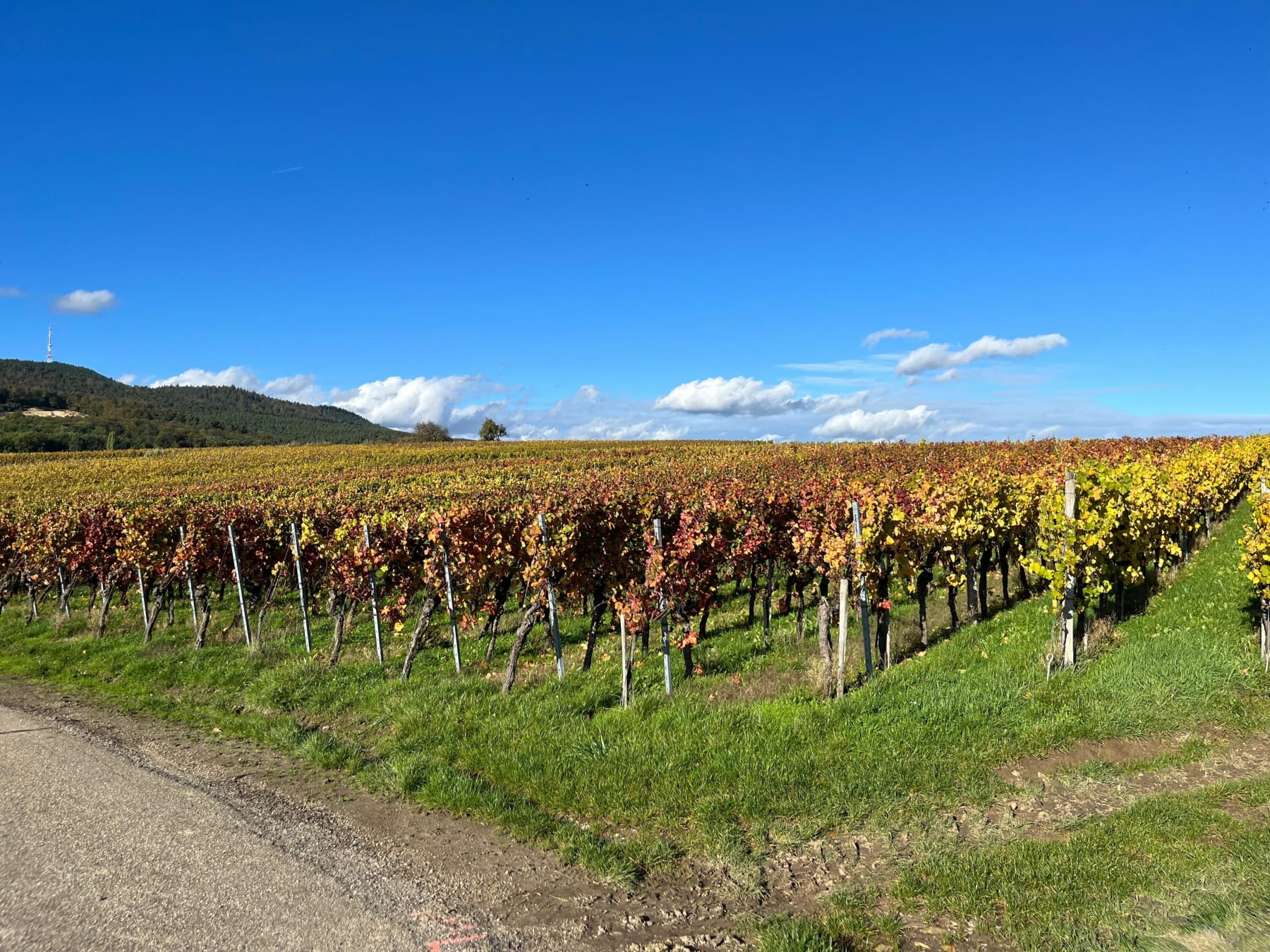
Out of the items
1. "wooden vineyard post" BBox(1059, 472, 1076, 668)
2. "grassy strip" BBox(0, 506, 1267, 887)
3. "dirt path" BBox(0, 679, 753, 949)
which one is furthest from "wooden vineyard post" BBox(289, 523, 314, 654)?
"wooden vineyard post" BBox(1059, 472, 1076, 668)

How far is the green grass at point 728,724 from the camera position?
19.5ft

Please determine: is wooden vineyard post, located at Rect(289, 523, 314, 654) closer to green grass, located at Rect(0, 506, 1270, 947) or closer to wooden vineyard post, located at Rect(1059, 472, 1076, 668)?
green grass, located at Rect(0, 506, 1270, 947)

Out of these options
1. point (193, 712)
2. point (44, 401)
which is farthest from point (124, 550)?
point (44, 401)

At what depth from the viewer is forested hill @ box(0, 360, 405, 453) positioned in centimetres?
9225

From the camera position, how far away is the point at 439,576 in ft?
37.6

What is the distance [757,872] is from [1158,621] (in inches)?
311

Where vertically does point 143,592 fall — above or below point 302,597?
below

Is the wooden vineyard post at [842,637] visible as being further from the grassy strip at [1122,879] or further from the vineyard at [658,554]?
the grassy strip at [1122,879]

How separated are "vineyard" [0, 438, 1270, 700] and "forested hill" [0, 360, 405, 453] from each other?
81041mm

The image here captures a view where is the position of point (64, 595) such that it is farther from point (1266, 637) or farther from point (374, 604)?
point (1266, 637)

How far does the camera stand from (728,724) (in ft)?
24.5

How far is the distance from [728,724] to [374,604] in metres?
6.66

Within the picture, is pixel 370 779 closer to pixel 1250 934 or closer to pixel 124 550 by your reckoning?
pixel 1250 934

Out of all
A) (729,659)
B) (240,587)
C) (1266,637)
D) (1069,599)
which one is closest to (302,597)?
(240,587)
